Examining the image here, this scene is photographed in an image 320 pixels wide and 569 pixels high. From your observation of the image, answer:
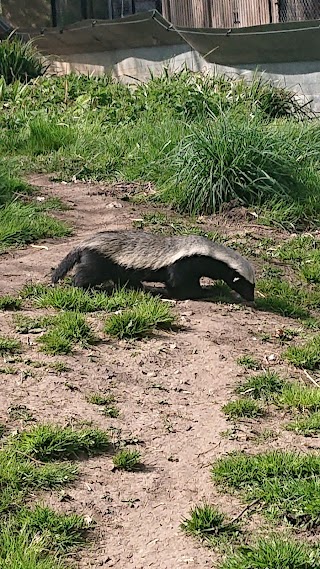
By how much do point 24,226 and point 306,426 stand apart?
3439 mm

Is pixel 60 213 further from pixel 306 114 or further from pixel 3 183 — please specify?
pixel 306 114

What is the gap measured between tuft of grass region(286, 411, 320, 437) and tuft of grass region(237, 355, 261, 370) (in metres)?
0.64

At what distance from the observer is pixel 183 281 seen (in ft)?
19.2

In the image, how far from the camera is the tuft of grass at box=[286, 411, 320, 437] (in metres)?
4.23

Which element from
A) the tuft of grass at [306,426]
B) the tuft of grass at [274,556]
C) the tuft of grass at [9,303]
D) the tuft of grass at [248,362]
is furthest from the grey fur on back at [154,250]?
the tuft of grass at [274,556]

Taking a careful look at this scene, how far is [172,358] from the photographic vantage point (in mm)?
4996

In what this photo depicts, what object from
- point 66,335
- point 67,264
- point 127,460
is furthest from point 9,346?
point 127,460

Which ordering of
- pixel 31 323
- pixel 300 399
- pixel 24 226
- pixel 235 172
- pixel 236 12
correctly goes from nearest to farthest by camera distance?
pixel 300 399 → pixel 31 323 → pixel 24 226 → pixel 235 172 → pixel 236 12

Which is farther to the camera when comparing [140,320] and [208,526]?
[140,320]

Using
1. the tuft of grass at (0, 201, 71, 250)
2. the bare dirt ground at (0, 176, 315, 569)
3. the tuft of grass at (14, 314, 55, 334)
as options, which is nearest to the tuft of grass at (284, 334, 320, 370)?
the bare dirt ground at (0, 176, 315, 569)

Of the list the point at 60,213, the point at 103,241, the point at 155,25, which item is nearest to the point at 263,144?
the point at 60,213

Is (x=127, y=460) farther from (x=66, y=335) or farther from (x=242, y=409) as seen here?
(x=66, y=335)

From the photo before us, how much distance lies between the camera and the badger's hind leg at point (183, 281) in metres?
5.80

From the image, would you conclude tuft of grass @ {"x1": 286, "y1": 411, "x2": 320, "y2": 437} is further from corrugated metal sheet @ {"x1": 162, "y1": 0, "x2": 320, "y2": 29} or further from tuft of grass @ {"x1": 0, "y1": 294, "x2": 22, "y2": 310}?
corrugated metal sheet @ {"x1": 162, "y1": 0, "x2": 320, "y2": 29}
